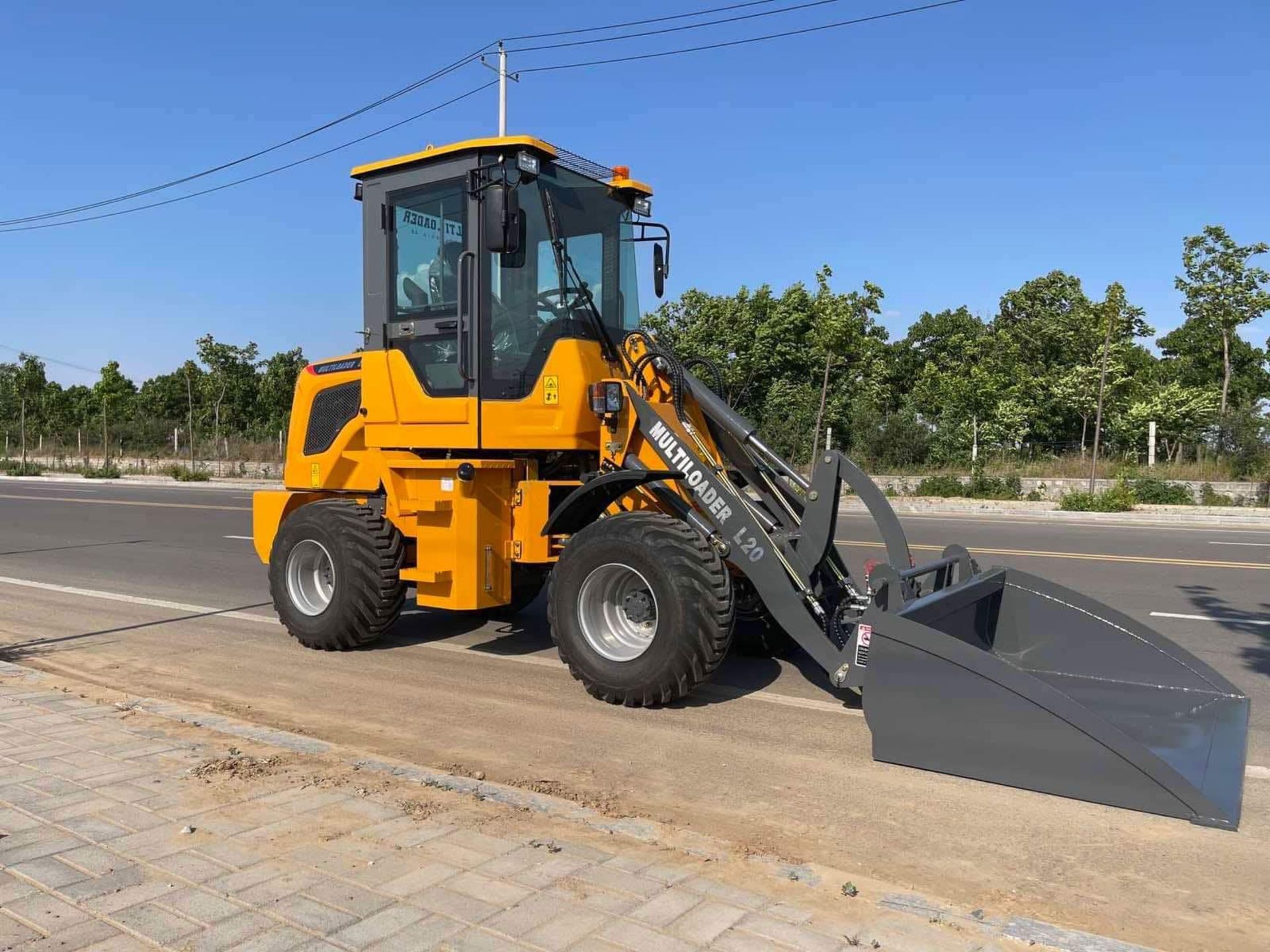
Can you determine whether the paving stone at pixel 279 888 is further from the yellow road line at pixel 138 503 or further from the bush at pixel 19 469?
the bush at pixel 19 469

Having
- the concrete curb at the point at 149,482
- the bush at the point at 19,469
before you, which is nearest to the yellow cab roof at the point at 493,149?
the concrete curb at the point at 149,482

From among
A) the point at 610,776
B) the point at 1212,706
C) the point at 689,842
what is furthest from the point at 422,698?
the point at 1212,706

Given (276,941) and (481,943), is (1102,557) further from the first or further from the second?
(276,941)

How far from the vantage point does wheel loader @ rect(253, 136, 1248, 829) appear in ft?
14.4

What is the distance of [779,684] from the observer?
650 centimetres

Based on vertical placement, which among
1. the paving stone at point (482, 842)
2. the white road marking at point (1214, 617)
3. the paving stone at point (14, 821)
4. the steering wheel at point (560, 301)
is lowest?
the paving stone at point (482, 842)

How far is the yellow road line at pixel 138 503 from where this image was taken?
22.5m

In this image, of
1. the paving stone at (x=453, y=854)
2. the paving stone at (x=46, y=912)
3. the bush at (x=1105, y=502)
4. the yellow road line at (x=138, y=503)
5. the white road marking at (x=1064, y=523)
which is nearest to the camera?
the paving stone at (x=46, y=912)

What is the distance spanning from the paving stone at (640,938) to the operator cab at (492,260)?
166 inches

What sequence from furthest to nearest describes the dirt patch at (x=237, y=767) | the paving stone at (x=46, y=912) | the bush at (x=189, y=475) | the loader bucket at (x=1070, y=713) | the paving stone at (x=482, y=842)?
the bush at (x=189, y=475) < the dirt patch at (x=237, y=767) < the loader bucket at (x=1070, y=713) < the paving stone at (x=482, y=842) < the paving stone at (x=46, y=912)

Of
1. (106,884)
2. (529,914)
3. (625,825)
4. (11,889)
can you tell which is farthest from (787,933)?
(11,889)

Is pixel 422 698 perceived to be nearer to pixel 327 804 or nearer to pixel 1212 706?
pixel 327 804

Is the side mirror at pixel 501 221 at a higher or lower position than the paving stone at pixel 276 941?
higher

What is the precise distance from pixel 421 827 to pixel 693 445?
3.05 meters
